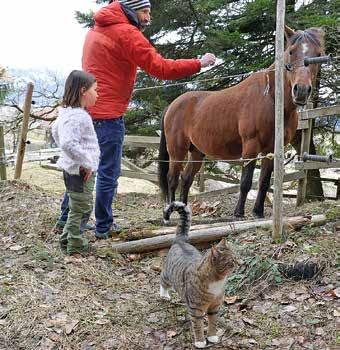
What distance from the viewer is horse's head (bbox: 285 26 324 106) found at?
13.3ft

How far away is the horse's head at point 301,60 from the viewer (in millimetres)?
4039

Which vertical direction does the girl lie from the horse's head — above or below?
below

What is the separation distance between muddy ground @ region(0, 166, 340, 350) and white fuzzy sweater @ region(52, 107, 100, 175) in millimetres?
930

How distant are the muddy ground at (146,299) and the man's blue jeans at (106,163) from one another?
30 centimetres

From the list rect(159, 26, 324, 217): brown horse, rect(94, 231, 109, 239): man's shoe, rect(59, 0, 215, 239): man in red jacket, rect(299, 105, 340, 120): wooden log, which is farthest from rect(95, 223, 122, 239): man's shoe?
rect(299, 105, 340, 120): wooden log

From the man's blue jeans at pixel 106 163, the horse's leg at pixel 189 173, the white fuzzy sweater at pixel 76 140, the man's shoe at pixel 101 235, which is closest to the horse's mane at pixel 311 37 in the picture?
the man's blue jeans at pixel 106 163

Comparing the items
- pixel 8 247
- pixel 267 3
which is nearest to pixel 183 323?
pixel 8 247

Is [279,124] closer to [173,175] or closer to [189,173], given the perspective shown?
[173,175]

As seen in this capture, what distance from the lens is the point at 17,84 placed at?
885 cm

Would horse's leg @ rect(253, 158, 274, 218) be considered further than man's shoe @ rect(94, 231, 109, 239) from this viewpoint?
Yes

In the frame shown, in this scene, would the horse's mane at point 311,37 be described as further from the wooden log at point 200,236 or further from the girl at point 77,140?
the girl at point 77,140

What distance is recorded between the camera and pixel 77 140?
11.8ft

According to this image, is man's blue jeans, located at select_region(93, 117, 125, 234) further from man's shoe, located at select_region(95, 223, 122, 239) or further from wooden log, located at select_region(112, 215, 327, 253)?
wooden log, located at select_region(112, 215, 327, 253)

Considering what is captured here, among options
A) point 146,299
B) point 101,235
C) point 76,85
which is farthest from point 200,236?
point 76,85
